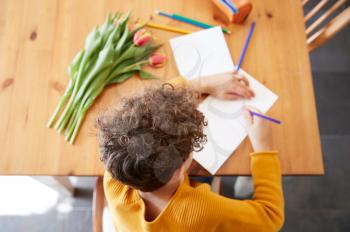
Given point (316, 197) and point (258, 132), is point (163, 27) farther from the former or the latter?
point (316, 197)

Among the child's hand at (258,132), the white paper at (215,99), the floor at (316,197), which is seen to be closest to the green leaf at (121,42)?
the white paper at (215,99)

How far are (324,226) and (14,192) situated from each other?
1.39m

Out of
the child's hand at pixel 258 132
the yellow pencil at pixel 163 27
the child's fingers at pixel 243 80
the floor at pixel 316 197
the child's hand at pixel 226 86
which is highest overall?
the yellow pencil at pixel 163 27

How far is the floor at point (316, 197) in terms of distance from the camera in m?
1.33

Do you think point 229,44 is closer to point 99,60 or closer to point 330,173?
point 99,60

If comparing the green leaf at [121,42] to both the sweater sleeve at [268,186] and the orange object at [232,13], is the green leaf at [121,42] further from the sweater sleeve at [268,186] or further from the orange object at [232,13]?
the sweater sleeve at [268,186]

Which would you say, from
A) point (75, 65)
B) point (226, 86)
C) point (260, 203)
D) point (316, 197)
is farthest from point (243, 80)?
point (316, 197)

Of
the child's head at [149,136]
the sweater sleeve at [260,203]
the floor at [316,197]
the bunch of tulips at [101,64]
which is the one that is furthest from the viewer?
the floor at [316,197]

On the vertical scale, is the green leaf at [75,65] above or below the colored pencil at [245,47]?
below

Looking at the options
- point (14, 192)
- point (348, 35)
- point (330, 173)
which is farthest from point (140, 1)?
point (348, 35)

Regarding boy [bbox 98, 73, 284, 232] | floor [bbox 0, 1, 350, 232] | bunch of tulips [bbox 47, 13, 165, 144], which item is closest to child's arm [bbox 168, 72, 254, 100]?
boy [bbox 98, 73, 284, 232]

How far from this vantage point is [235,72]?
0.83 meters

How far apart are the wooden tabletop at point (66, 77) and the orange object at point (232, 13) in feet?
0.07

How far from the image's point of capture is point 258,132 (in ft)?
2.49
